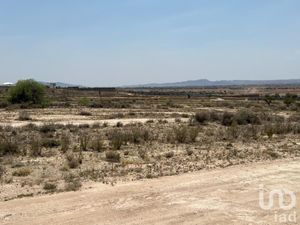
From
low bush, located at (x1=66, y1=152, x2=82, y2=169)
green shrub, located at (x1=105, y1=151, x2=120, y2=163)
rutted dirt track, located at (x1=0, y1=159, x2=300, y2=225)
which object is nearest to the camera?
rutted dirt track, located at (x1=0, y1=159, x2=300, y2=225)

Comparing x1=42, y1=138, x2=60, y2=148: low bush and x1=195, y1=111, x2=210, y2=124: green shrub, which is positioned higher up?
x1=42, y1=138, x2=60, y2=148: low bush

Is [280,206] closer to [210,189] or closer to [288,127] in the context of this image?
[210,189]

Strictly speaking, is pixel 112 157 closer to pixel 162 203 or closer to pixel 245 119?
pixel 162 203

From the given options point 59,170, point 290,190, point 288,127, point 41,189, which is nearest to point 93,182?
point 41,189

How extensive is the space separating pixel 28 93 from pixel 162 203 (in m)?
57.2

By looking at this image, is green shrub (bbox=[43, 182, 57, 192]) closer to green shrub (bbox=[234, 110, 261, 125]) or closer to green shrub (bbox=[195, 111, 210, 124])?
green shrub (bbox=[195, 111, 210, 124])

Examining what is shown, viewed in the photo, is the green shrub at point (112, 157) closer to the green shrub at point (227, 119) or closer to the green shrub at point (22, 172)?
the green shrub at point (22, 172)

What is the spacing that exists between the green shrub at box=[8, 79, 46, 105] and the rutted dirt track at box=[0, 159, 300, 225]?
54.1 metres

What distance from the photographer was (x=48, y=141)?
20750 mm

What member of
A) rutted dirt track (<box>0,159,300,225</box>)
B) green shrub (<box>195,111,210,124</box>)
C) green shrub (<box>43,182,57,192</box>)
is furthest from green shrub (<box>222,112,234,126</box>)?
green shrub (<box>43,182,57,192</box>)

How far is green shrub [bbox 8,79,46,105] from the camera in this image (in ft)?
212

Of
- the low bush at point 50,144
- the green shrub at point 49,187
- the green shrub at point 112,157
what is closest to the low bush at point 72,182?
the green shrub at point 49,187

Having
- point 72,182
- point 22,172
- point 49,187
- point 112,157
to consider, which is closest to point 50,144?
point 112,157

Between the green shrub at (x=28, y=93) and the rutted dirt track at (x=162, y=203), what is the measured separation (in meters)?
54.1
